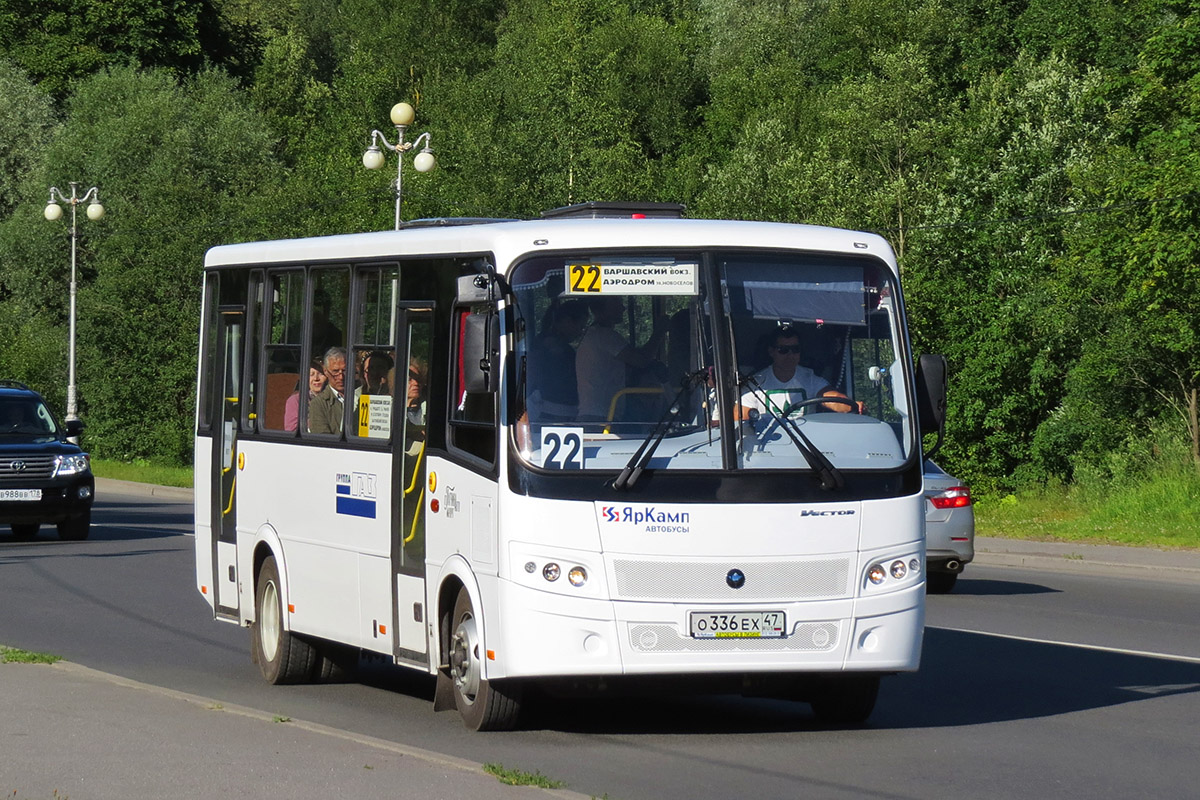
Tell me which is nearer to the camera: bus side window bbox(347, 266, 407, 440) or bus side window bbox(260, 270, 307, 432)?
bus side window bbox(347, 266, 407, 440)

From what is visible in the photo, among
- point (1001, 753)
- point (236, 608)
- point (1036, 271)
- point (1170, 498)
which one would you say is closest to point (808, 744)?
point (1001, 753)

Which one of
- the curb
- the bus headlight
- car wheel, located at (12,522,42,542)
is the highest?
the bus headlight

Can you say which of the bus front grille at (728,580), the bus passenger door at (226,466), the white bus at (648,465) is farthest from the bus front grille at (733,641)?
the bus passenger door at (226,466)

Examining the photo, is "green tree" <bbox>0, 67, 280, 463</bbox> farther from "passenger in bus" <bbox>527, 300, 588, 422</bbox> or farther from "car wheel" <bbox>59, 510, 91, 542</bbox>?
"passenger in bus" <bbox>527, 300, 588, 422</bbox>

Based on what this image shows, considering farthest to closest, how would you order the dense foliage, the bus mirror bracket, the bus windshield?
1. the dense foliage
2. the bus mirror bracket
3. the bus windshield

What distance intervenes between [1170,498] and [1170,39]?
9.82 meters

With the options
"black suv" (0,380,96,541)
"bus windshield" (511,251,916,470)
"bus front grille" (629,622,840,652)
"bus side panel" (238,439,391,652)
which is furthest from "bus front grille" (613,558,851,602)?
"black suv" (0,380,96,541)

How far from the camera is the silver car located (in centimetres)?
2041

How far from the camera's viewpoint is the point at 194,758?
28.1ft

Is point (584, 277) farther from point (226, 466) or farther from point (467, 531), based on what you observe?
point (226, 466)

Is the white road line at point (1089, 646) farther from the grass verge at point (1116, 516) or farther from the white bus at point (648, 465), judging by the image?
the grass verge at point (1116, 516)

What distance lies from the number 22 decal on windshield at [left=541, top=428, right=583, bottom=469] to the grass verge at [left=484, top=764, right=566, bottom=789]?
2013 mm

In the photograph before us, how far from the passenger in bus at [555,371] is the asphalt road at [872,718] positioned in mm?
1673

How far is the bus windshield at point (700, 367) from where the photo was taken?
10016 mm
